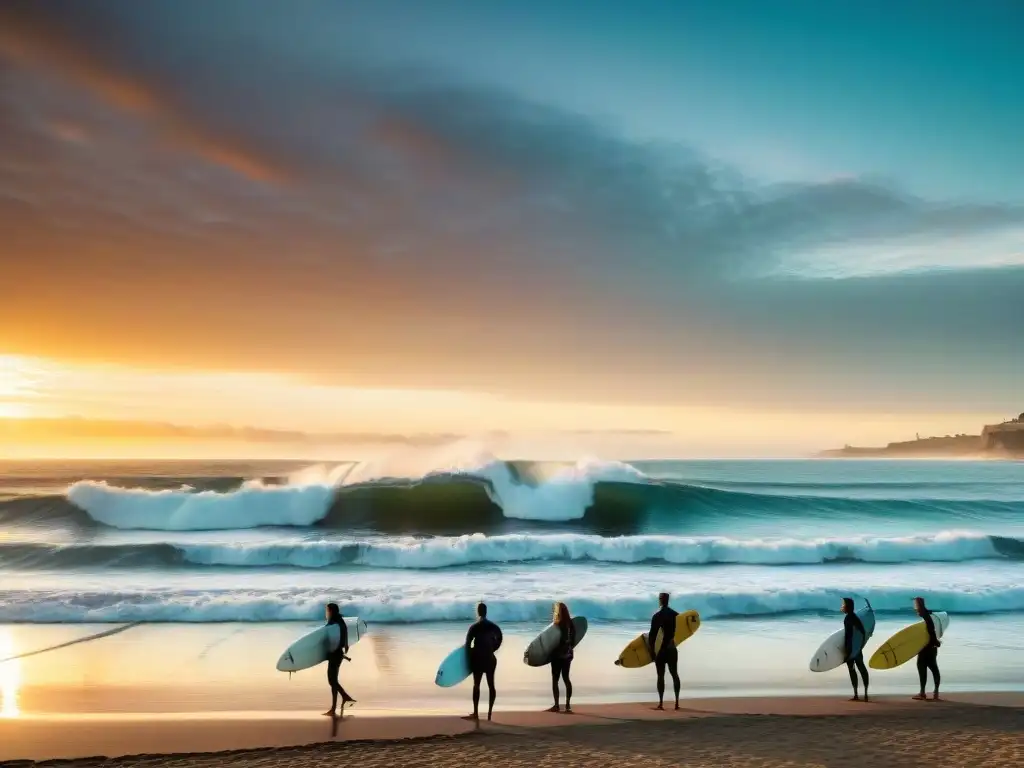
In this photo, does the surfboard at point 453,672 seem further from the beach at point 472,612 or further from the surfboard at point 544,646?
the surfboard at point 544,646

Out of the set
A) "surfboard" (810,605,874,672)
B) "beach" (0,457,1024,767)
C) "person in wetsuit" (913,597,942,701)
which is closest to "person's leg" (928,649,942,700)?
"person in wetsuit" (913,597,942,701)

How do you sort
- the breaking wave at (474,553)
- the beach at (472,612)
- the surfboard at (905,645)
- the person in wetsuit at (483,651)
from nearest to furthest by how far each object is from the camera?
the beach at (472,612) → the person in wetsuit at (483,651) → the surfboard at (905,645) → the breaking wave at (474,553)

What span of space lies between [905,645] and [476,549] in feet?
37.8

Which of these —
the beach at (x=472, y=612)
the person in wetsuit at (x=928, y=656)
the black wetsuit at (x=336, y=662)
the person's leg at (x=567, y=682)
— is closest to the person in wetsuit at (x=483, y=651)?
the beach at (x=472, y=612)

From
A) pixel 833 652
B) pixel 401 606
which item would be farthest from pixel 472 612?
pixel 833 652

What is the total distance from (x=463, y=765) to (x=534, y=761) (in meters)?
0.58

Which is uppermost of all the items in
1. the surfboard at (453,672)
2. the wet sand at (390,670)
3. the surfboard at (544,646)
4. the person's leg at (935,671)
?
the surfboard at (544,646)

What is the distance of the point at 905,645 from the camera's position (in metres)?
9.34

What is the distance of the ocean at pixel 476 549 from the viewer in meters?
13.8

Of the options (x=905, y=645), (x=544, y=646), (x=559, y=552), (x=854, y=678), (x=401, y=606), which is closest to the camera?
(x=544, y=646)

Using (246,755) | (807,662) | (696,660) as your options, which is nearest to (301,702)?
(246,755)

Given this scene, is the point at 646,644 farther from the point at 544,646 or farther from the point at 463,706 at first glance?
the point at 463,706

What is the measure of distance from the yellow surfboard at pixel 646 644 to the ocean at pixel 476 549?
12.6ft

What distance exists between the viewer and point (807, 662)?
34.5 ft
